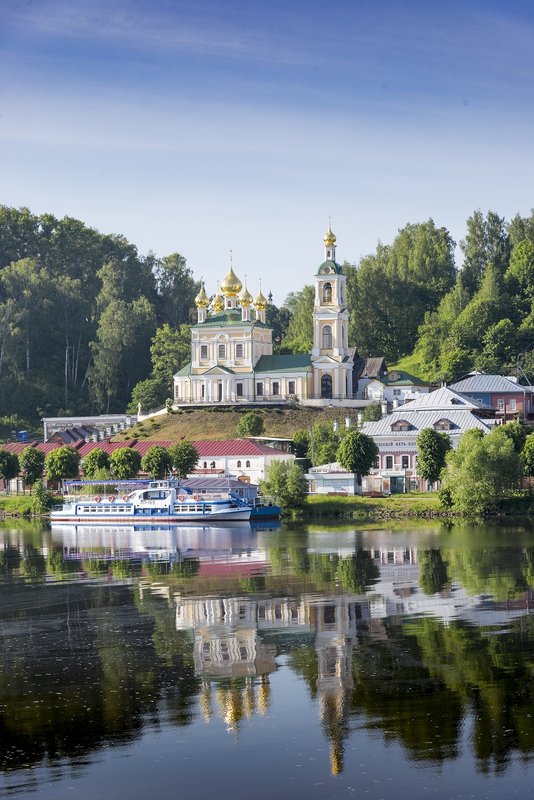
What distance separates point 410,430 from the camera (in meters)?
88.5

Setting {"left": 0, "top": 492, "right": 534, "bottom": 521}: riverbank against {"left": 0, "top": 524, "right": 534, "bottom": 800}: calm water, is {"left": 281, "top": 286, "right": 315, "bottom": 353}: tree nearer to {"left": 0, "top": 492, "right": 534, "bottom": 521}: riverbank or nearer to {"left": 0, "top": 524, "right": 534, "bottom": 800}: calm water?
{"left": 0, "top": 492, "right": 534, "bottom": 521}: riverbank

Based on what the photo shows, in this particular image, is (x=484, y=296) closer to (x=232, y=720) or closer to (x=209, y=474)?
(x=209, y=474)

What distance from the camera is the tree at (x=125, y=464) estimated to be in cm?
9281

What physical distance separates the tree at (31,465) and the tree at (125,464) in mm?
7052

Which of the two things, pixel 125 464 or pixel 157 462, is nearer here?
pixel 157 462

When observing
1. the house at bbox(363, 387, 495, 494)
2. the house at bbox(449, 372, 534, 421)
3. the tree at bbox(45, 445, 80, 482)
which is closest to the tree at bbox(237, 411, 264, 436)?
the tree at bbox(45, 445, 80, 482)

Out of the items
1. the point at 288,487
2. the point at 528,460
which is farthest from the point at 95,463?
the point at 528,460

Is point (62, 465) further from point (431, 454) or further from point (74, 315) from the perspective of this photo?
point (74, 315)

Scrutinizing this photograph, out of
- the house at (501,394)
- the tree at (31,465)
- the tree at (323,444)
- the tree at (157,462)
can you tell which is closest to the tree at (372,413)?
the tree at (323,444)

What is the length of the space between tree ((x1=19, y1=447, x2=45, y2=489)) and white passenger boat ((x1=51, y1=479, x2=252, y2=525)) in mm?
9059

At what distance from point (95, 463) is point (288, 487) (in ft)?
62.1

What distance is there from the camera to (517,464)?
75188mm

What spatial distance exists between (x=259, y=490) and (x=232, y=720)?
188 feet

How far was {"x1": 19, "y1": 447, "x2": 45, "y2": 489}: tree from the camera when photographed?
322 ft
